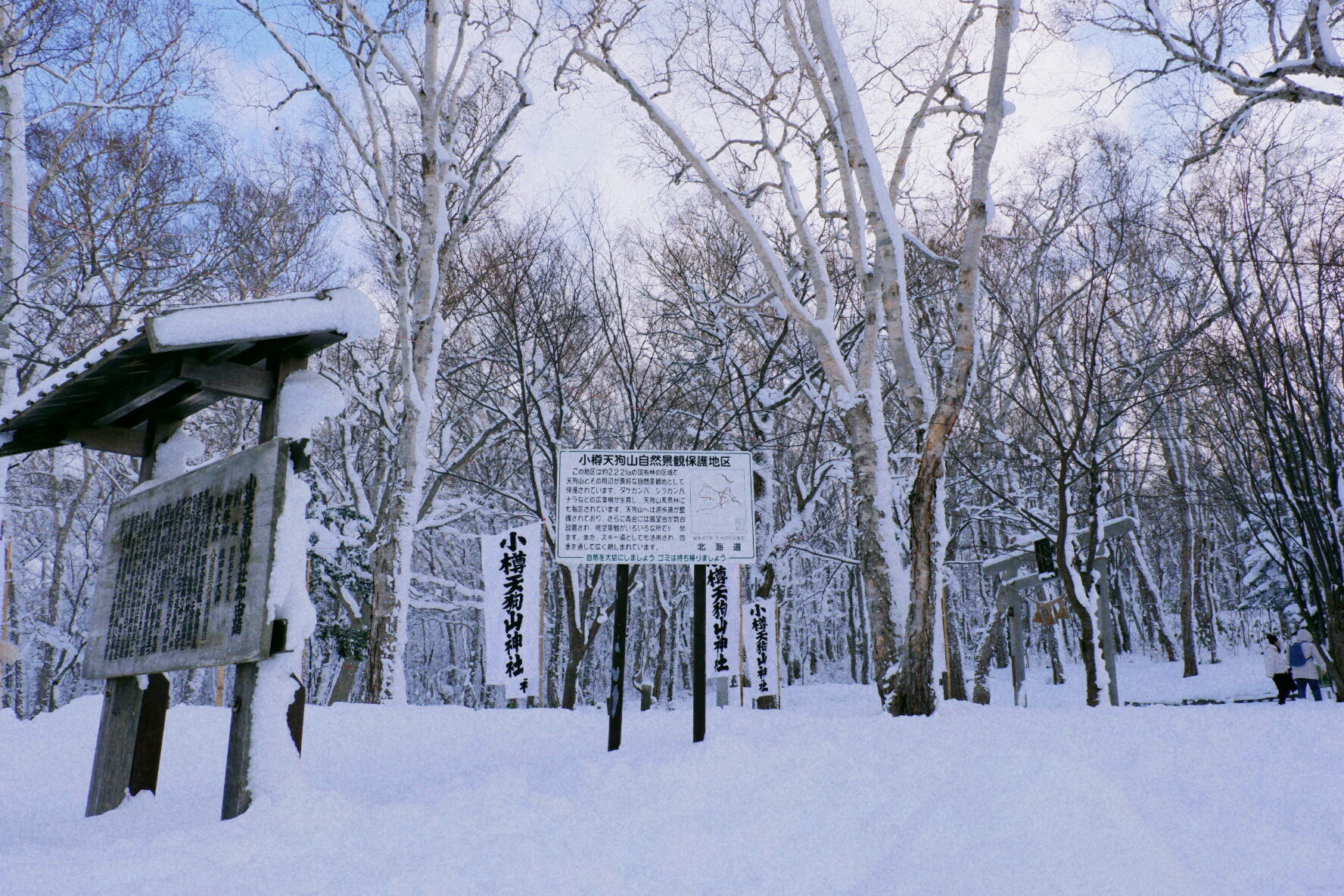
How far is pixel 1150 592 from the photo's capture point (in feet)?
72.2

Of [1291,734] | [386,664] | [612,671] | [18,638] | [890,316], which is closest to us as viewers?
[1291,734]

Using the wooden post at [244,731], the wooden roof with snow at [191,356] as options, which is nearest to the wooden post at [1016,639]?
the wooden post at [244,731]

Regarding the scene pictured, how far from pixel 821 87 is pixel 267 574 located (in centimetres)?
711

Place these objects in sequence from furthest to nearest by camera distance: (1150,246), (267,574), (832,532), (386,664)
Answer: (832,532) → (1150,246) → (386,664) → (267,574)

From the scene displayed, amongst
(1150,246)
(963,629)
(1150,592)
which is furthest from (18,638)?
(963,629)

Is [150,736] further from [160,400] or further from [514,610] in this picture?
[514,610]

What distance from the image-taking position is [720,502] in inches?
249

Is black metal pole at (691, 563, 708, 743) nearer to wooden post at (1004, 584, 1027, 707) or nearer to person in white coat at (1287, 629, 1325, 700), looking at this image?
wooden post at (1004, 584, 1027, 707)

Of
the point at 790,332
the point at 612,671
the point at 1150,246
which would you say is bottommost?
the point at 612,671

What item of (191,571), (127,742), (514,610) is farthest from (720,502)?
(514,610)

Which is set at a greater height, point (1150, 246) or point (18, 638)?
point (1150, 246)

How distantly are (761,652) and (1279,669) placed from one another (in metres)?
8.40

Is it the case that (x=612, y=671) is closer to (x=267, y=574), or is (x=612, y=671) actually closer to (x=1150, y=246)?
(x=267, y=574)

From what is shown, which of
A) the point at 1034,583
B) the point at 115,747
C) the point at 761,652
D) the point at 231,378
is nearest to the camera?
the point at 231,378
